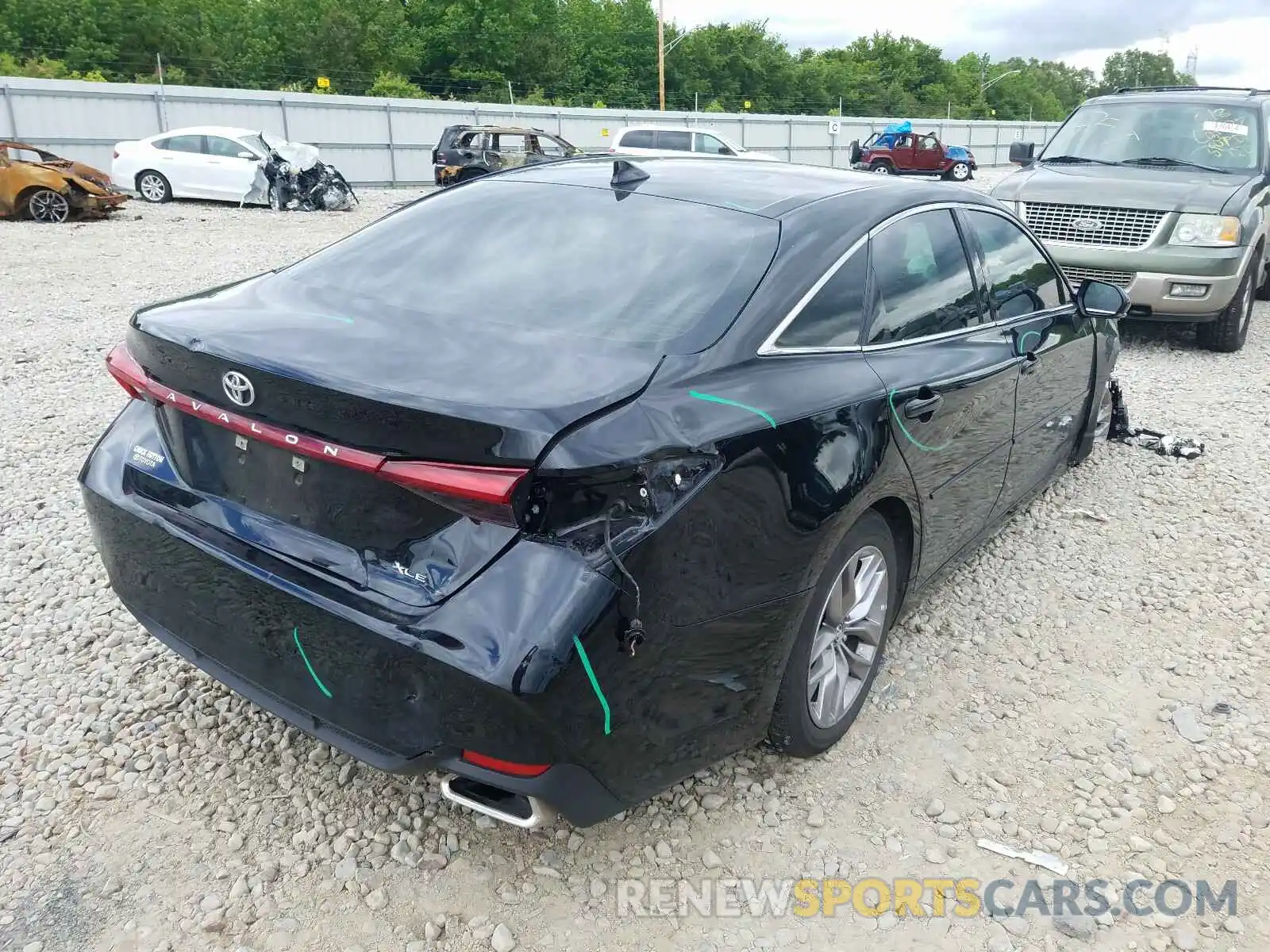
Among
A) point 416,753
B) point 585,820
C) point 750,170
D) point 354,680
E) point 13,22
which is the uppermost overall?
point 13,22

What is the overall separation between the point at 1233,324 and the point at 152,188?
19274 millimetres

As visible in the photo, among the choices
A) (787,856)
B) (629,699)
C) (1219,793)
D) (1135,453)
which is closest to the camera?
(629,699)

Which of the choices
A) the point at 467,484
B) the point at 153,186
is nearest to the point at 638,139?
the point at 153,186

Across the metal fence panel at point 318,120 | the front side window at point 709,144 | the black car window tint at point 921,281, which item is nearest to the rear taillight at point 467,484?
the black car window tint at point 921,281

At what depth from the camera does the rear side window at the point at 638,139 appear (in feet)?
76.5

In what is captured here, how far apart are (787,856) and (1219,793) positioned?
4.46 ft

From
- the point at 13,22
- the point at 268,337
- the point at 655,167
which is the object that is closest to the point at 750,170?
the point at 655,167

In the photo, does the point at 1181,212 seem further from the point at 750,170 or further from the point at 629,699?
the point at 629,699

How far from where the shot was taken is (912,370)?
2941 millimetres

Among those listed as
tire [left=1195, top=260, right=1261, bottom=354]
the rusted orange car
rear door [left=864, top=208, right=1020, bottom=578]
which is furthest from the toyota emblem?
the rusted orange car

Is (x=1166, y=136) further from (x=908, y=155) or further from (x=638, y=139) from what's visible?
(x=908, y=155)

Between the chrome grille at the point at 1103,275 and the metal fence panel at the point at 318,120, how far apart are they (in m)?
23.0

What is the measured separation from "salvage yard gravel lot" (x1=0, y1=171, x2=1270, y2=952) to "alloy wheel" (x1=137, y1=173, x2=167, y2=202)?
1762cm

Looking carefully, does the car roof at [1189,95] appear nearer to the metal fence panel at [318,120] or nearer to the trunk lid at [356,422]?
the trunk lid at [356,422]
